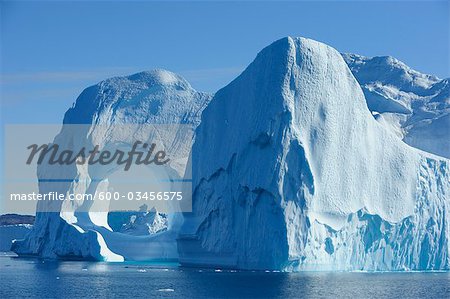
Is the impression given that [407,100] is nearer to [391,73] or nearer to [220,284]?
[391,73]

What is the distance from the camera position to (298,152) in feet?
79.4

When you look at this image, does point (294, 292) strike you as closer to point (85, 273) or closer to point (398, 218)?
point (398, 218)

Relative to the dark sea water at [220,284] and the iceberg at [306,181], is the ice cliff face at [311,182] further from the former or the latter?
the dark sea water at [220,284]

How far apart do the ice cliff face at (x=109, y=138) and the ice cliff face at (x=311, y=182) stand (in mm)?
7826

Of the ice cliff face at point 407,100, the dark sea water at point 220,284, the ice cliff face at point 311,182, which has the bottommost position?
the dark sea water at point 220,284

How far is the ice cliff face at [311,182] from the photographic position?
2408cm

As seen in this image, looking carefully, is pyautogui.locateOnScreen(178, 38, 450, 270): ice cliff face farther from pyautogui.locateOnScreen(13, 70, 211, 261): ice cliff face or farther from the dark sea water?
pyautogui.locateOnScreen(13, 70, 211, 261): ice cliff face

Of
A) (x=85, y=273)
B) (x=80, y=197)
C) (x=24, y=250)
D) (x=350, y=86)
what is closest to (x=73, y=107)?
(x=80, y=197)

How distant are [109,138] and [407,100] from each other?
13.5m

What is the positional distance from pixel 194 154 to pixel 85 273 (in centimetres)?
666

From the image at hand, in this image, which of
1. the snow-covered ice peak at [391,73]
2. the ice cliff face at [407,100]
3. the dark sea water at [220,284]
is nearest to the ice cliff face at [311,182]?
the dark sea water at [220,284]

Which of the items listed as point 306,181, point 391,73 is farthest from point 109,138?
point 306,181

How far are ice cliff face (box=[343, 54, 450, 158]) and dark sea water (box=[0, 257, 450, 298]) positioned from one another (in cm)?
743

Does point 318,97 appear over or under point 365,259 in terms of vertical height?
over
